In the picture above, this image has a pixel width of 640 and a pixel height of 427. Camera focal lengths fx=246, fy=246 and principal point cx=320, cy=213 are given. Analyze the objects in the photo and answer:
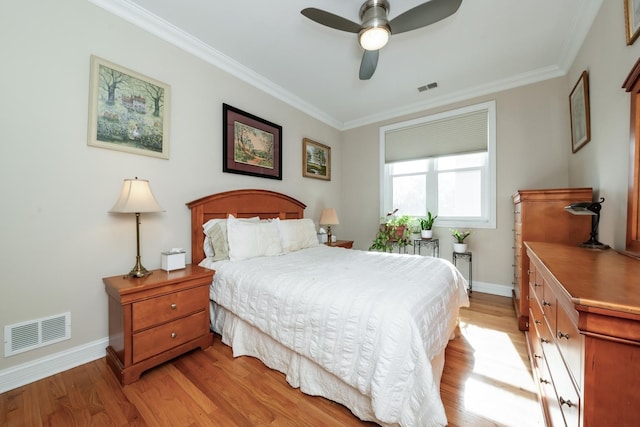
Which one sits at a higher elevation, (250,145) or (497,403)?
(250,145)

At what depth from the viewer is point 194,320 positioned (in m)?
1.89

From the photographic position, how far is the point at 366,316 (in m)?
1.24

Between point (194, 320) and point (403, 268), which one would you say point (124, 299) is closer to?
point (194, 320)

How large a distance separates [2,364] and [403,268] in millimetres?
2679

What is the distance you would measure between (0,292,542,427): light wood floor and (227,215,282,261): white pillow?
2.73ft

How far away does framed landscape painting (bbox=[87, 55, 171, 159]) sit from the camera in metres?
1.84

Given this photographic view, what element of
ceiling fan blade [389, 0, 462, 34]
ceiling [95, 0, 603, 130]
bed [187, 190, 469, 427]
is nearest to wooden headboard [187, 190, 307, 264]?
bed [187, 190, 469, 427]

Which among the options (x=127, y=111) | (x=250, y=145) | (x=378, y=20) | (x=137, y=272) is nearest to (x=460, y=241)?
(x=378, y=20)

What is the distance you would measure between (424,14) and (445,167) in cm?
228

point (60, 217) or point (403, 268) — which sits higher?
point (60, 217)

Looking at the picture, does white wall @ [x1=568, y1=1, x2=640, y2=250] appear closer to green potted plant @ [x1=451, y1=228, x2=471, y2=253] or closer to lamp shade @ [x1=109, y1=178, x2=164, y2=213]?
green potted plant @ [x1=451, y1=228, x2=471, y2=253]

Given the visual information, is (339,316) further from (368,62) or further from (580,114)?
(580,114)

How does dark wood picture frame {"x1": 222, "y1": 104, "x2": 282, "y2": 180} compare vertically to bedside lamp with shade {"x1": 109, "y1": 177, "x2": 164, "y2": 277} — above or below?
above

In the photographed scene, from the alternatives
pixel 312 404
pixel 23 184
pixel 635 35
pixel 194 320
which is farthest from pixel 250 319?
pixel 635 35
